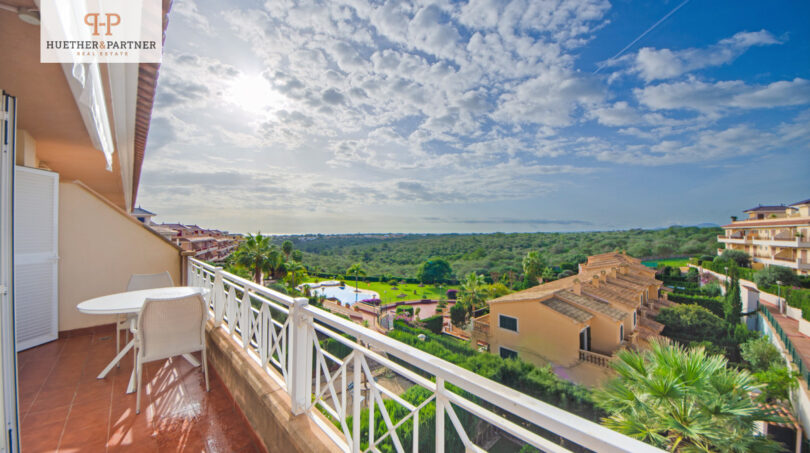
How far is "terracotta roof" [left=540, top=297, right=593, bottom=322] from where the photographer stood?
1233 centimetres

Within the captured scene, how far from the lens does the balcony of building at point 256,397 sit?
868mm

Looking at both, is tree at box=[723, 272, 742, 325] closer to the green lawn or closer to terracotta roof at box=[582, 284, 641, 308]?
terracotta roof at box=[582, 284, 641, 308]

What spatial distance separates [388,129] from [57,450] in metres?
13.7

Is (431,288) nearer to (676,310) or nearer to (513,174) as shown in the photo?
Answer: (513,174)

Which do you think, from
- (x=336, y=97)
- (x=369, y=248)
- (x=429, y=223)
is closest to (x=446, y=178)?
(x=429, y=223)

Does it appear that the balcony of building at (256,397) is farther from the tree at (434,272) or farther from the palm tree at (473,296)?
the tree at (434,272)

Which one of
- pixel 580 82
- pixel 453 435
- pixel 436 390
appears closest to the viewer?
pixel 436 390

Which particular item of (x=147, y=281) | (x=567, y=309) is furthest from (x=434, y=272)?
(x=147, y=281)

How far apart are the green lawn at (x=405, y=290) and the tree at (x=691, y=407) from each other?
31.9 metres

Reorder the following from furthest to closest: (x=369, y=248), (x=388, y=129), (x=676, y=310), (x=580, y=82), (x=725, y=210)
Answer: (x=369, y=248) < (x=725, y=210) < (x=580, y=82) < (x=676, y=310) < (x=388, y=129)

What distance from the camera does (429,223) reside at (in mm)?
40062

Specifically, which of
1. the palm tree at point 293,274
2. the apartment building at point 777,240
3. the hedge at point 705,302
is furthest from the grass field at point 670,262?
the palm tree at point 293,274

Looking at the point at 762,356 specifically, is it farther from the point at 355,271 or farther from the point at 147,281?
the point at 355,271

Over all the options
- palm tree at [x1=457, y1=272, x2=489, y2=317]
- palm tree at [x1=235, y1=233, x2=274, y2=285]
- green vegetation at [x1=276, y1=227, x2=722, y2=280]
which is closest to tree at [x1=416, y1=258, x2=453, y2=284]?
green vegetation at [x1=276, y1=227, x2=722, y2=280]
